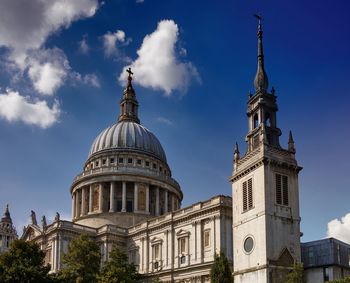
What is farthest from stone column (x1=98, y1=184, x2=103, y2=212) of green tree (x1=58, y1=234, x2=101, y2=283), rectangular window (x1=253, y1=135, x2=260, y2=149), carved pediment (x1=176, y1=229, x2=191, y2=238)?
rectangular window (x1=253, y1=135, x2=260, y2=149)

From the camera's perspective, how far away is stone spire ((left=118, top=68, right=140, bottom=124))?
119250mm

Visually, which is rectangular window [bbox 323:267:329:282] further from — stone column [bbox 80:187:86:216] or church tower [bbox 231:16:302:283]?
stone column [bbox 80:187:86:216]

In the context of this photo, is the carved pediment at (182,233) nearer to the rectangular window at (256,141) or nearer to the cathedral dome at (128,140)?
the rectangular window at (256,141)

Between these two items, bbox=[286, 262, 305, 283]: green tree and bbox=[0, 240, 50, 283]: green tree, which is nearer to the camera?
bbox=[286, 262, 305, 283]: green tree

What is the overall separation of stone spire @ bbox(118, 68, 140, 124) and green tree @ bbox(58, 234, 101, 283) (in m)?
52.8

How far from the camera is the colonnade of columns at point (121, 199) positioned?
102 metres

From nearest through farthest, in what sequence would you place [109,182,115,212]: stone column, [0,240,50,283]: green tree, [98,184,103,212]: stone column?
[0,240,50,283]: green tree, [109,182,115,212]: stone column, [98,184,103,212]: stone column

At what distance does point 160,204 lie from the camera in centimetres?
10481

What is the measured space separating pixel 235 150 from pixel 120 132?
46664 millimetres

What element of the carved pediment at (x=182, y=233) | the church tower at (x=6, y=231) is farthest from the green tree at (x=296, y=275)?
the church tower at (x=6, y=231)

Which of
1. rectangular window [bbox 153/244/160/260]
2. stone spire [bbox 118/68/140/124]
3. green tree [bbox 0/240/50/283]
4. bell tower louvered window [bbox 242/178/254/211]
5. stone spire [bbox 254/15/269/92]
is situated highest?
stone spire [bbox 118/68/140/124]

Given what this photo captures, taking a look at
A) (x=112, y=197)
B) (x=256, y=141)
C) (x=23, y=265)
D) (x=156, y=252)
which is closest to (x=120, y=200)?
(x=112, y=197)

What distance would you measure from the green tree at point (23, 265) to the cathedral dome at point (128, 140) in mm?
43108

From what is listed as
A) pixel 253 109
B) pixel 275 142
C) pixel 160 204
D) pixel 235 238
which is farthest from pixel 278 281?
pixel 160 204
